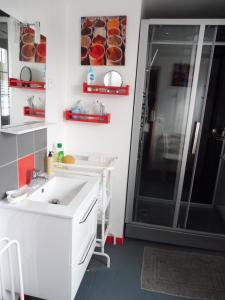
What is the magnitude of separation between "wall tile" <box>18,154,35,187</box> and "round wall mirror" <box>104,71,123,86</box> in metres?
0.94

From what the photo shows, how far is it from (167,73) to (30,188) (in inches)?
72.3

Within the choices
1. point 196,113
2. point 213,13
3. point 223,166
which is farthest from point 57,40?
point 223,166

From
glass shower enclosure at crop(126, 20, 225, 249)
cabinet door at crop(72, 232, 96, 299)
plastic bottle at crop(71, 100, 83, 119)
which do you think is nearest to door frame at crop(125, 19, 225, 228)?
glass shower enclosure at crop(126, 20, 225, 249)

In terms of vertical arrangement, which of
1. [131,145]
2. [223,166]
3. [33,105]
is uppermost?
[33,105]

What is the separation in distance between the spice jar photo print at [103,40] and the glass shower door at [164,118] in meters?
0.36

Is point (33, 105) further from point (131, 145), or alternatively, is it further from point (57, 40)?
point (131, 145)

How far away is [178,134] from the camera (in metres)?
2.41

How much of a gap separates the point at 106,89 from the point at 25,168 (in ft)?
3.20

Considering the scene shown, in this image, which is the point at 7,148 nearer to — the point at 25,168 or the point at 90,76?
the point at 25,168

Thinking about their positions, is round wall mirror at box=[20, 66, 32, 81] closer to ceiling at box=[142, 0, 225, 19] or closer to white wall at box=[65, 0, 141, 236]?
white wall at box=[65, 0, 141, 236]

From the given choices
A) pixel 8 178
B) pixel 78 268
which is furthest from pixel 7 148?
pixel 78 268

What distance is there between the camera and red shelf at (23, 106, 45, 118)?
154cm

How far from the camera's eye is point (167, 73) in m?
2.36

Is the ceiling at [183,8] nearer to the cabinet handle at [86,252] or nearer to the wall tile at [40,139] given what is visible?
the wall tile at [40,139]
